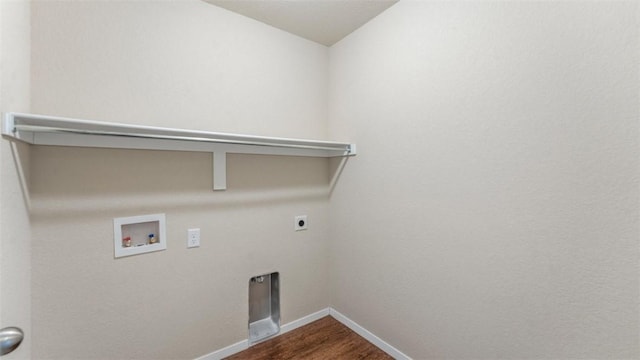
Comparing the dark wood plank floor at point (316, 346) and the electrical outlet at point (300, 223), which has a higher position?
the electrical outlet at point (300, 223)

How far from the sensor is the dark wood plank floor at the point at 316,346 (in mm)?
1786

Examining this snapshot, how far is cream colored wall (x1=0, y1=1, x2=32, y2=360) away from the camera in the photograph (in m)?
0.94

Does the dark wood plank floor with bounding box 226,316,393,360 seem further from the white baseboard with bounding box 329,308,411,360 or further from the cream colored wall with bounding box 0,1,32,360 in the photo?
the cream colored wall with bounding box 0,1,32,360

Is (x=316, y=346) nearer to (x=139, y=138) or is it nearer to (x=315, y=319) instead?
(x=315, y=319)

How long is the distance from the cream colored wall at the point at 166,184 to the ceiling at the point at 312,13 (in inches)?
3.0

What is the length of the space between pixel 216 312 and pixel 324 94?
1.91 metres

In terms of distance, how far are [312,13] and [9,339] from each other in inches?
82.6

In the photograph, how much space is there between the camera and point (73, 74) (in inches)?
51.8

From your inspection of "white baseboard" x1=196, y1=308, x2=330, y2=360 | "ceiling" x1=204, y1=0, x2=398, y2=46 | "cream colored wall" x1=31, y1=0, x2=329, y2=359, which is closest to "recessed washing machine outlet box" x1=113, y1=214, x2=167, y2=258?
"cream colored wall" x1=31, y1=0, x2=329, y2=359

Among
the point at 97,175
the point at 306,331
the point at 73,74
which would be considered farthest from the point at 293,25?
the point at 306,331

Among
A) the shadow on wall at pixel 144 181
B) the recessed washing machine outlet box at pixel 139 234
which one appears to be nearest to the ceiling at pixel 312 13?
the shadow on wall at pixel 144 181

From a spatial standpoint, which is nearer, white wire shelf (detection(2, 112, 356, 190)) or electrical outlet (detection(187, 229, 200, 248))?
white wire shelf (detection(2, 112, 356, 190))

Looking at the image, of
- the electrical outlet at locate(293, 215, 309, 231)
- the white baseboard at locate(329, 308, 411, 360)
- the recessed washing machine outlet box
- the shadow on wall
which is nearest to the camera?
Answer: the shadow on wall

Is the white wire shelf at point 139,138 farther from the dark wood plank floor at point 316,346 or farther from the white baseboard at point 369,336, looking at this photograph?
the white baseboard at point 369,336
